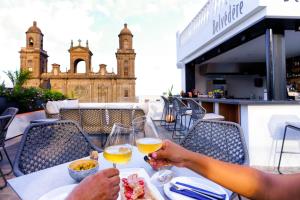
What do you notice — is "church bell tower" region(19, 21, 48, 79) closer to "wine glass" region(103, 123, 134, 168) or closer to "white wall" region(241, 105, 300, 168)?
"white wall" region(241, 105, 300, 168)

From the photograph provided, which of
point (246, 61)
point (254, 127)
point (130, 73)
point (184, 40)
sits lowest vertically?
point (254, 127)

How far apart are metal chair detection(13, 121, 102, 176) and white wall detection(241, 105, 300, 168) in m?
2.98

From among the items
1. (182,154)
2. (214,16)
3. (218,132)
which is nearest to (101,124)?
(218,132)

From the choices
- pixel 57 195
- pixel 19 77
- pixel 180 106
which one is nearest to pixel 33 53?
pixel 19 77

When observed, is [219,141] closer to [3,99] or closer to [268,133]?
[268,133]

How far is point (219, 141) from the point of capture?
1636 mm

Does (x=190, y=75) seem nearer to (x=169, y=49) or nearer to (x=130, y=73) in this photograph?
(x=169, y=49)

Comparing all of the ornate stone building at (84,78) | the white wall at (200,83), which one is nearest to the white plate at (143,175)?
the white wall at (200,83)

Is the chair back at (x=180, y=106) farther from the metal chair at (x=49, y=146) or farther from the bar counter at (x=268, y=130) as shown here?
the metal chair at (x=49, y=146)

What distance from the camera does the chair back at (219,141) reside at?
1.54 metres

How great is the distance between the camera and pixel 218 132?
1662 millimetres

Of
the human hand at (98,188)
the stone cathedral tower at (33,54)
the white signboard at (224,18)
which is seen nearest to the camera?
the human hand at (98,188)

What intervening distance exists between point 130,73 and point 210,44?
28.9 meters

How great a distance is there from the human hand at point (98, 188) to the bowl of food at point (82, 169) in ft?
1.14
